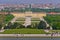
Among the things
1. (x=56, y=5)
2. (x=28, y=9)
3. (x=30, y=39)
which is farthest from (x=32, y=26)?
(x=56, y=5)

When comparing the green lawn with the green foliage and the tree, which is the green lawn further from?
the green foliage

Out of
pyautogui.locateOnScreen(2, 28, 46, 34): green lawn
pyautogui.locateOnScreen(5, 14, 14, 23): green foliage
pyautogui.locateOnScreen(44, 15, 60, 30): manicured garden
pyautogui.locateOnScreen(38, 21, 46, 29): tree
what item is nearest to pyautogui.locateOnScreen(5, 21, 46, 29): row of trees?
pyautogui.locateOnScreen(38, 21, 46, 29): tree

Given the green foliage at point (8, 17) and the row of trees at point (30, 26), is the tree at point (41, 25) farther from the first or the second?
the green foliage at point (8, 17)

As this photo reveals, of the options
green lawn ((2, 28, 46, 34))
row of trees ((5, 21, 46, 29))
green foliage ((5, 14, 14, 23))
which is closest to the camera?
green lawn ((2, 28, 46, 34))

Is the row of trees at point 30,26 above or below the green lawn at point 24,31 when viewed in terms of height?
above

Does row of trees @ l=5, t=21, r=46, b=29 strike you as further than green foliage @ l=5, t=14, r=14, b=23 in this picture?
No

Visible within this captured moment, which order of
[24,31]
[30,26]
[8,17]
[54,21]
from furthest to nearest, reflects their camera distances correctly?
[8,17]
[54,21]
[30,26]
[24,31]

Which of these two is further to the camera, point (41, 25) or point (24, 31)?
point (41, 25)

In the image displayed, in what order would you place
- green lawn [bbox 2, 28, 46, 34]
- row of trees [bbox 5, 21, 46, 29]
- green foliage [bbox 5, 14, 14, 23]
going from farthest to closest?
1. green foliage [bbox 5, 14, 14, 23]
2. row of trees [bbox 5, 21, 46, 29]
3. green lawn [bbox 2, 28, 46, 34]

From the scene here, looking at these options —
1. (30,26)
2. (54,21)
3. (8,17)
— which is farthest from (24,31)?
(8,17)

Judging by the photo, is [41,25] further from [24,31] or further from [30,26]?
[24,31]

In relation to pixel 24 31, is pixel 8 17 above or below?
above

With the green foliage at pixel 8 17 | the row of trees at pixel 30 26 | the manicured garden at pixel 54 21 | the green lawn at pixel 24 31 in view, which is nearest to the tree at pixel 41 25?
the row of trees at pixel 30 26
